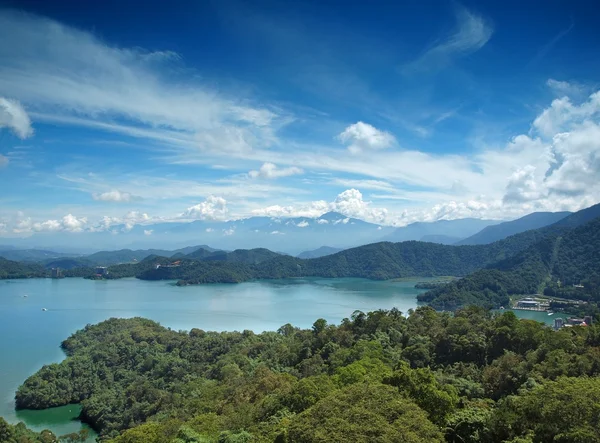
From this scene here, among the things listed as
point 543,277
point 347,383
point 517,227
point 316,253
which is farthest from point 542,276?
point 316,253

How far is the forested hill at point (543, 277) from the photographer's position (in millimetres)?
54375

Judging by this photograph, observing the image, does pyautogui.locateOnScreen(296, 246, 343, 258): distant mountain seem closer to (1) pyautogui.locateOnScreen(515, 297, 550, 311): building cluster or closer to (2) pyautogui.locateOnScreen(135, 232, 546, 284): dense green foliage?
(2) pyautogui.locateOnScreen(135, 232, 546, 284): dense green foliage

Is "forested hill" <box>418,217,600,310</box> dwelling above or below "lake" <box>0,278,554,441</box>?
above

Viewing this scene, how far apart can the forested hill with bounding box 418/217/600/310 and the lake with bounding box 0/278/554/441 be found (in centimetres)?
599

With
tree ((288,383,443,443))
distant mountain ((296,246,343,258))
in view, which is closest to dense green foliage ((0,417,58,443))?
tree ((288,383,443,443))

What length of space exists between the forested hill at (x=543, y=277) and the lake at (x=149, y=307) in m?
5.99

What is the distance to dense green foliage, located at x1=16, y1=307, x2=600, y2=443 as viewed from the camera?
7523 mm

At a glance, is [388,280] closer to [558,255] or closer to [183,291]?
[558,255]

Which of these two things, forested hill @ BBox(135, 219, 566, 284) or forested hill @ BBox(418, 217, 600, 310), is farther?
forested hill @ BBox(135, 219, 566, 284)

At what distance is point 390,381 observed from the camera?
10477 millimetres

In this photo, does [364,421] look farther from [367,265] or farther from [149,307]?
[367,265]

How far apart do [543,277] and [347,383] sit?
60.2m

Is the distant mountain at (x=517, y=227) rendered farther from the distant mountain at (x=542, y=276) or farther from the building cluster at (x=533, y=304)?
the building cluster at (x=533, y=304)

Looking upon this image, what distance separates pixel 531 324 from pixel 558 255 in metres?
56.9
